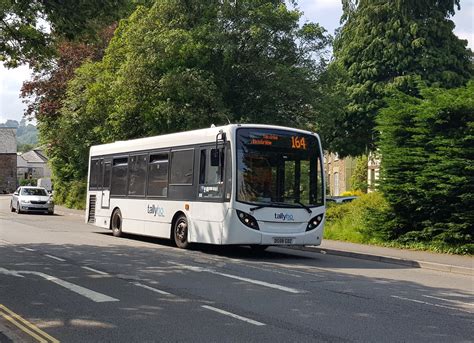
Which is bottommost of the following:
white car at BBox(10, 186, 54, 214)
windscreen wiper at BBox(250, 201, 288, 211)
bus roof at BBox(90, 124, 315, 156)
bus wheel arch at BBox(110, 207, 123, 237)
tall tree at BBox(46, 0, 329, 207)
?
bus wheel arch at BBox(110, 207, 123, 237)

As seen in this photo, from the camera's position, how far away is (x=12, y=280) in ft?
32.9

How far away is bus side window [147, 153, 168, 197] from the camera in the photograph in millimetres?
16516

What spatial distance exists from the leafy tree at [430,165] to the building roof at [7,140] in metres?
96.1

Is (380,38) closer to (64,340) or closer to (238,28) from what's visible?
(238,28)

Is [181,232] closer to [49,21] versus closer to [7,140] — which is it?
[49,21]

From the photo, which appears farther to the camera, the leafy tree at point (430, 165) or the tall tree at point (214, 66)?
the tall tree at point (214, 66)

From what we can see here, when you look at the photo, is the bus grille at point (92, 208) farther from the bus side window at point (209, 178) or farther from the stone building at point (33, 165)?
the stone building at point (33, 165)

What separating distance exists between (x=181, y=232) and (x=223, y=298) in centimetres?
713

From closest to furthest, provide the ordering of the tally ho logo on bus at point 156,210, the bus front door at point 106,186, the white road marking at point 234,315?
the white road marking at point 234,315, the tally ho logo on bus at point 156,210, the bus front door at point 106,186

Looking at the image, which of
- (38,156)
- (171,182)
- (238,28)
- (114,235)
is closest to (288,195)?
(171,182)

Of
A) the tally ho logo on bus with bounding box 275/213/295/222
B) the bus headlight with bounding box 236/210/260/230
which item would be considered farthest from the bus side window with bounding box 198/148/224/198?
the tally ho logo on bus with bounding box 275/213/295/222

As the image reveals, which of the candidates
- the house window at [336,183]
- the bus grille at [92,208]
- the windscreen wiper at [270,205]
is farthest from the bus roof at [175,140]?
the house window at [336,183]

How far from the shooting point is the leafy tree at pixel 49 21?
12.2 m

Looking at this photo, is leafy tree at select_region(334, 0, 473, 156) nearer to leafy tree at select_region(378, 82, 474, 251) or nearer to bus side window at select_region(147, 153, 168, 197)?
leafy tree at select_region(378, 82, 474, 251)
